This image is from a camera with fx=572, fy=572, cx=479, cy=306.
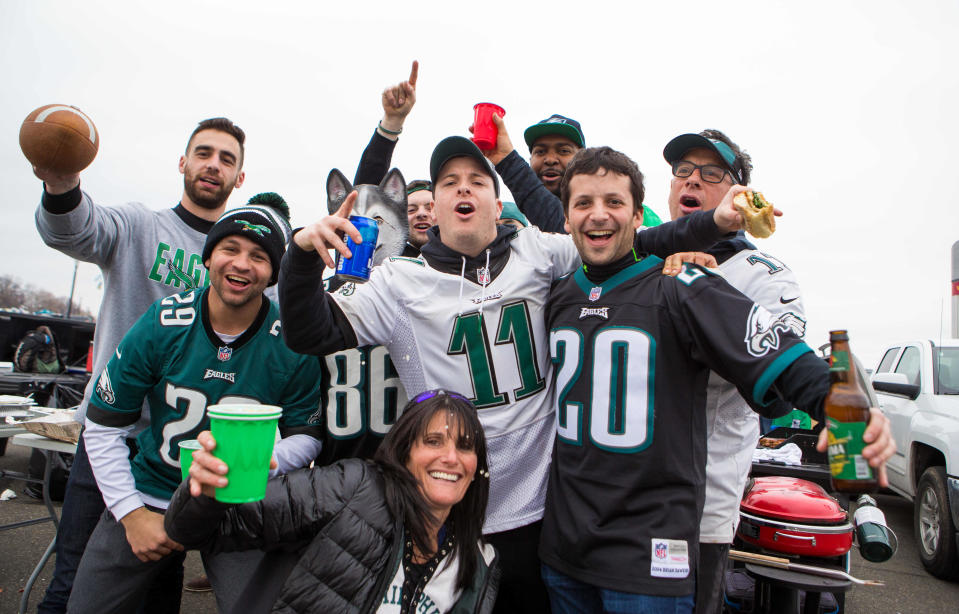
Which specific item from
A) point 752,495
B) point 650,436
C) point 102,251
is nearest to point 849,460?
point 650,436

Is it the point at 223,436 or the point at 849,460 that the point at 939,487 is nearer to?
the point at 849,460

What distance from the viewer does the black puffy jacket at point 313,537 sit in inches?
71.6

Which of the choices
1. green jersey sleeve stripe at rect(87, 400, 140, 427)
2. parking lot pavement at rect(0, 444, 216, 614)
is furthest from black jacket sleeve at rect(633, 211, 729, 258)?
parking lot pavement at rect(0, 444, 216, 614)

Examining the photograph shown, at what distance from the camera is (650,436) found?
6.50 feet

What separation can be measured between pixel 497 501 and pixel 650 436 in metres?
0.71

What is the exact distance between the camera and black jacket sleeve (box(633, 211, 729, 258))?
2.23 metres

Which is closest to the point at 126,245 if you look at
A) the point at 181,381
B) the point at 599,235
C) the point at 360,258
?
the point at 181,381

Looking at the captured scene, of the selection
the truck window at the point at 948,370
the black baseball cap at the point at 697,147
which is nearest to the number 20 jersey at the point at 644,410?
the black baseball cap at the point at 697,147

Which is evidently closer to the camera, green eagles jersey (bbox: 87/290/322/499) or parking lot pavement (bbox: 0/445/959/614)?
green eagles jersey (bbox: 87/290/322/499)

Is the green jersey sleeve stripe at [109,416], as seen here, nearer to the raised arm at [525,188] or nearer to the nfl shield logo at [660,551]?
the raised arm at [525,188]

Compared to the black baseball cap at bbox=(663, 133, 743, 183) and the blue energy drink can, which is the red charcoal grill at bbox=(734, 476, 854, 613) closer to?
the black baseball cap at bbox=(663, 133, 743, 183)

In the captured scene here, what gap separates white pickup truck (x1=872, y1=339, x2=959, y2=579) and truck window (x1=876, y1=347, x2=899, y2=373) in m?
0.43

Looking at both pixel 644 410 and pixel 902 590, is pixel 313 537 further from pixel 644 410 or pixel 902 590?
pixel 902 590

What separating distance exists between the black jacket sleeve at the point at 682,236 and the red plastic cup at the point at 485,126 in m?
0.96
